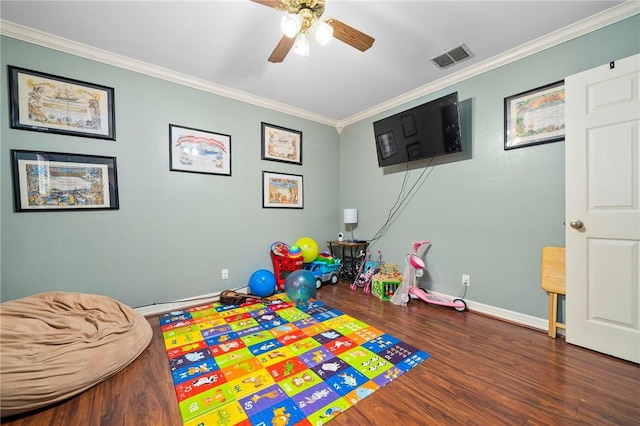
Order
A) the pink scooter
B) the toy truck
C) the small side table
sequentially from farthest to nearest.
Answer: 1. the small side table
2. the toy truck
3. the pink scooter

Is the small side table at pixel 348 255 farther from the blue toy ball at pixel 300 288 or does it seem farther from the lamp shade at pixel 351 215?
the blue toy ball at pixel 300 288

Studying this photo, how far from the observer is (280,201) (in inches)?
145

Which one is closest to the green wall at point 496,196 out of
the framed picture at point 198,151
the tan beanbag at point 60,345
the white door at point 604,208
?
the white door at point 604,208

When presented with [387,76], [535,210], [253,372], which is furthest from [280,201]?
[535,210]

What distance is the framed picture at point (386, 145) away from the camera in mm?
3370

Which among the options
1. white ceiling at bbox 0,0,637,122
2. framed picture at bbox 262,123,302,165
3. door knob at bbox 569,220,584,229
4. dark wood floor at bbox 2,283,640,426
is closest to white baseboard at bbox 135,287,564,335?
dark wood floor at bbox 2,283,640,426

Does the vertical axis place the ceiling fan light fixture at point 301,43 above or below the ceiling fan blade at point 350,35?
below

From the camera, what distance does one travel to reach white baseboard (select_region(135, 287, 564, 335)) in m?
2.30

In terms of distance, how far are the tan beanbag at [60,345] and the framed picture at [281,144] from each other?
7.98 ft

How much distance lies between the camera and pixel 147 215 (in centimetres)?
266

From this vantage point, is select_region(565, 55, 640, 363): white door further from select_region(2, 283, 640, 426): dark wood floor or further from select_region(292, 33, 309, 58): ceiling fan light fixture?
select_region(292, 33, 309, 58): ceiling fan light fixture

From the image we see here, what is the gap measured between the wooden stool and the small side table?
211cm

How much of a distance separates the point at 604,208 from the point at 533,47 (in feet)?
5.23

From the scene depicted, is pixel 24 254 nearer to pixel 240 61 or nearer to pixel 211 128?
pixel 211 128
